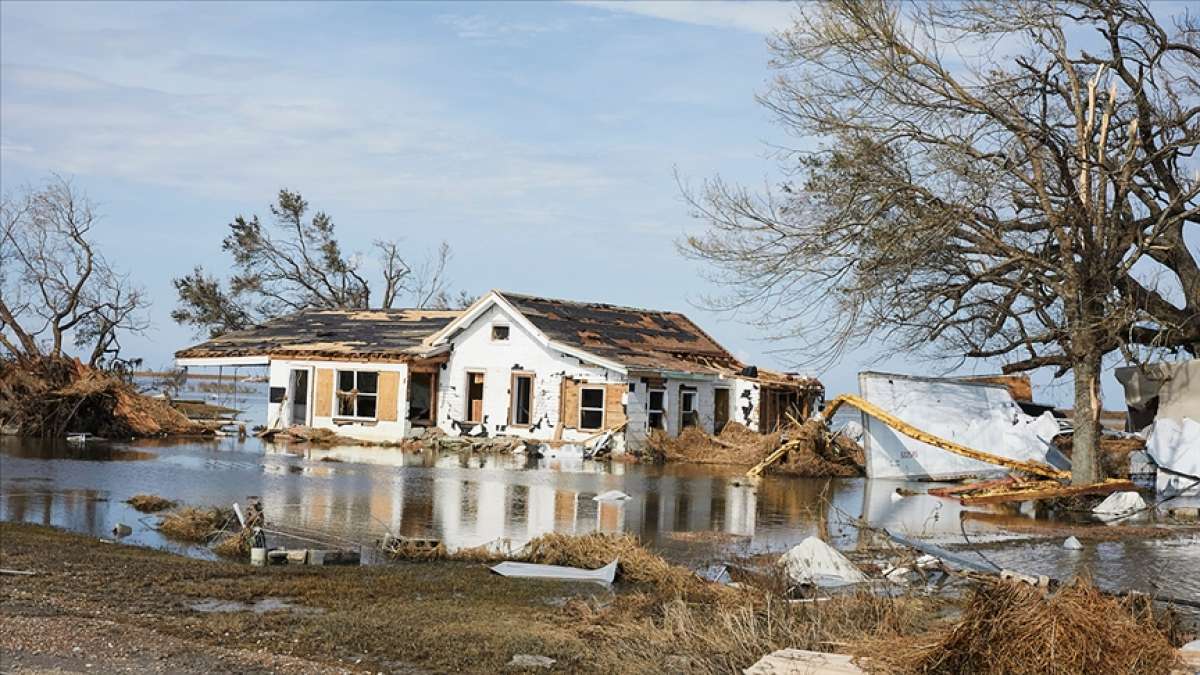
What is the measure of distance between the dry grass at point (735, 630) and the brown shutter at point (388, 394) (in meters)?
26.4

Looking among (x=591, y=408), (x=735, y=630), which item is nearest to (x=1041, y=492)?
(x=591, y=408)

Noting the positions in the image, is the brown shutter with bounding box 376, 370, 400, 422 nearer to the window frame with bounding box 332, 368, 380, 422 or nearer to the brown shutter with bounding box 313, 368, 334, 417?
the window frame with bounding box 332, 368, 380, 422

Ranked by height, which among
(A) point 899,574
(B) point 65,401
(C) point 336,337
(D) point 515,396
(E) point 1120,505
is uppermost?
(C) point 336,337

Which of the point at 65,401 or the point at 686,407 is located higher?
the point at 686,407

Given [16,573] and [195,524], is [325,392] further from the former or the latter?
[16,573]

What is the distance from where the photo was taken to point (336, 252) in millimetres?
56906

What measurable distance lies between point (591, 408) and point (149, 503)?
1680cm

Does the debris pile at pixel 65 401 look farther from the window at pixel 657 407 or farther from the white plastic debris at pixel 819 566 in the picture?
the white plastic debris at pixel 819 566

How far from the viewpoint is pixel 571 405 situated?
3391 cm

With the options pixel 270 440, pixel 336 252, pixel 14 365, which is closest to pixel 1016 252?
pixel 270 440

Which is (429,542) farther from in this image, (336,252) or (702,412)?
(336,252)

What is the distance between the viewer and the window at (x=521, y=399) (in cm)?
3491

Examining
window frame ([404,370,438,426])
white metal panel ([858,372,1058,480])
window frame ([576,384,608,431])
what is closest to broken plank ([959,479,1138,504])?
white metal panel ([858,372,1058,480])

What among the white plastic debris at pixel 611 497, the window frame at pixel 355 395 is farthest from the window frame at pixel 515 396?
the white plastic debris at pixel 611 497
